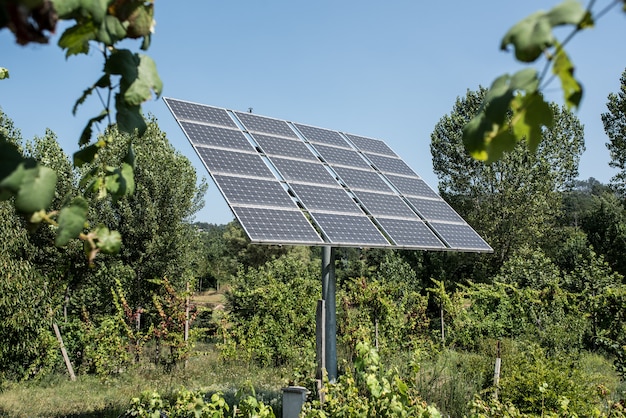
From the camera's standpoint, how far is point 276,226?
704 centimetres

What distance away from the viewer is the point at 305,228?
24.2 feet

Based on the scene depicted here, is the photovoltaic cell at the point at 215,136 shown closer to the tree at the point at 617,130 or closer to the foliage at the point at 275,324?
the foliage at the point at 275,324

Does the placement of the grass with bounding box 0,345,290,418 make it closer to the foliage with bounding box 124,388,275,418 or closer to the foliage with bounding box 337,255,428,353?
the foliage with bounding box 337,255,428,353

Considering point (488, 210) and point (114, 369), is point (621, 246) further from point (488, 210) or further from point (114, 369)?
point (114, 369)

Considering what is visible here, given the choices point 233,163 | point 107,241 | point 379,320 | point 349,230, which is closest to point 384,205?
point 349,230

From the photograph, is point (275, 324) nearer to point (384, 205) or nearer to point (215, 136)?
point (384, 205)

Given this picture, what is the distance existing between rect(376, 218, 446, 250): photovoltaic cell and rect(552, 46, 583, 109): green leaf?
6842 millimetres

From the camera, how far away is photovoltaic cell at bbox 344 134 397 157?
38.2 feet

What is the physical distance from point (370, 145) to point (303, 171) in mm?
3463

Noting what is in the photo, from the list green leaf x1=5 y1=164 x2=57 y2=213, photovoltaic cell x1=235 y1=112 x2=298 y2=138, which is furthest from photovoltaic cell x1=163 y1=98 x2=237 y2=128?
green leaf x1=5 y1=164 x2=57 y2=213

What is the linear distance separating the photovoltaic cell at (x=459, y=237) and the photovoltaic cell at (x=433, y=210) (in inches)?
8.7

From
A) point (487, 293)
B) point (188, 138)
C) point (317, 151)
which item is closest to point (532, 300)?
point (487, 293)

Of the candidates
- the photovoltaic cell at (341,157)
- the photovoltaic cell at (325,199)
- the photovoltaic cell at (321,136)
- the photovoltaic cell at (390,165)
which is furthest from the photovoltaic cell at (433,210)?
the photovoltaic cell at (321,136)

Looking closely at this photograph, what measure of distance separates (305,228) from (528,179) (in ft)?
74.9
